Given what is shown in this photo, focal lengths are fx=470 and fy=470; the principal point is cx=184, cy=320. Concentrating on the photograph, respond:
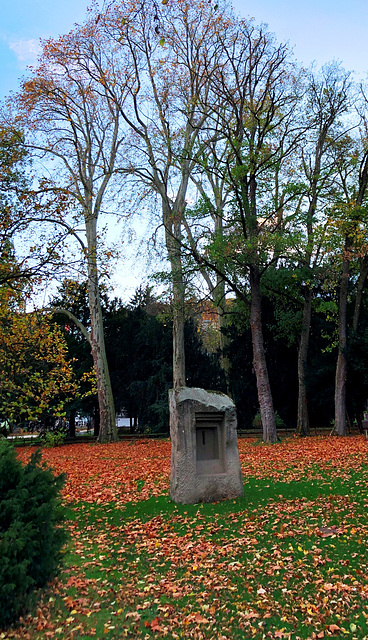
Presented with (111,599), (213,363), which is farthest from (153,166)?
(111,599)

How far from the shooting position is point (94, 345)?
74.1 ft

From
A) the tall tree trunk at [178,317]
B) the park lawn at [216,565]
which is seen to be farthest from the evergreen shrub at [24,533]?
the tall tree trunk at [178,317]

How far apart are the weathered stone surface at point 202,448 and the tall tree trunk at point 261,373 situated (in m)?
9.09

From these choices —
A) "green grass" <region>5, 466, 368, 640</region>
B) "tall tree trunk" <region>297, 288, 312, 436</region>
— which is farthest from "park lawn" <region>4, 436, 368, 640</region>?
"tall tree trunk" <region>297, 288, 312, 436</region>

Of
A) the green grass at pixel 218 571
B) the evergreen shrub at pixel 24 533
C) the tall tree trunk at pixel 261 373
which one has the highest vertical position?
the tall tree trunk at pixel 261 373

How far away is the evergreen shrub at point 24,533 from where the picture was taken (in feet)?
11.9

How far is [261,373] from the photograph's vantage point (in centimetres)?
1759

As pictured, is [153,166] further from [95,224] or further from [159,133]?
[95,224]

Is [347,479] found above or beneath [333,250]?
beneath

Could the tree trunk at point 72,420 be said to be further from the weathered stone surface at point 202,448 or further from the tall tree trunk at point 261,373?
the weathered stone surface at point 202,448

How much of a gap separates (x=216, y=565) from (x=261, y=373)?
12.7m

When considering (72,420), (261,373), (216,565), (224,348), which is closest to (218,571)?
(216,565)

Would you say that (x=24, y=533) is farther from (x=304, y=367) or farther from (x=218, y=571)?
(x=304, y=367)

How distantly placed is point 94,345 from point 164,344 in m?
4.84
